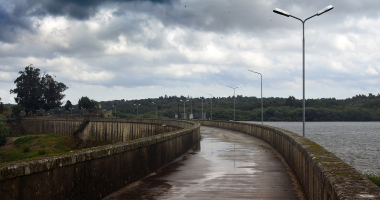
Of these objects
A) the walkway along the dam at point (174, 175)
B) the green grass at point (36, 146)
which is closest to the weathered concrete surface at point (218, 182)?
the walkway along the dam at point (174, 175)

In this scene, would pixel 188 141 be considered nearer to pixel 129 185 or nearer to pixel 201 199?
pixel 129 185

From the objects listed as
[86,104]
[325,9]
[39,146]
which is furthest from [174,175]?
[86,104]

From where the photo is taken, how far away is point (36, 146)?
→ 95.9 metres

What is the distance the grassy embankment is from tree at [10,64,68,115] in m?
46.3

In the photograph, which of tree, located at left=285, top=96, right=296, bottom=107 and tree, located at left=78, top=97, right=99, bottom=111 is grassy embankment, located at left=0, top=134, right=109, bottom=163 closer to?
tree, located at left=78, top=97, right=99, bottom=111

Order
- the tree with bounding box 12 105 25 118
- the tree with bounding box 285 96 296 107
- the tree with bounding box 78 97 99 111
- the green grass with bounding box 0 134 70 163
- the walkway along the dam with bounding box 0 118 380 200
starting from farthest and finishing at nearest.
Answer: the tree with bounding box 285 96 296 107 < the tree with bounding box 78 97 99 111 < the tree with bounding box 12 105 25 118 < the green grass with bounding box 0 134 70 163 < the walkway along the dam with bounding box 0 118 380 200

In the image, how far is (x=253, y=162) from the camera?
52.0 ft

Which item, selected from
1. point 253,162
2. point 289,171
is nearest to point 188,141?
point 253,162

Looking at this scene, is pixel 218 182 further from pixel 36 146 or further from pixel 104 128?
pixel 104 128

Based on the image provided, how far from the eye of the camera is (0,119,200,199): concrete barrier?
5.78 m

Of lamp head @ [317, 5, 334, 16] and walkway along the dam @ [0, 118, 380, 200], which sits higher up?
lamp head @ [317, 5, 334, 16]

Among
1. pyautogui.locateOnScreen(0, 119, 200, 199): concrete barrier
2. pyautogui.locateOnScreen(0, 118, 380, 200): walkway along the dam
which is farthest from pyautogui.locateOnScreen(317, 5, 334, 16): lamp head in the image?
pyautogui.locateOnScreen(0, 119, 200, 199): concrete barrier

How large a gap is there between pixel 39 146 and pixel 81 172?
9432cm

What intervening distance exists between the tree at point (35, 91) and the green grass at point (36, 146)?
4632cm
